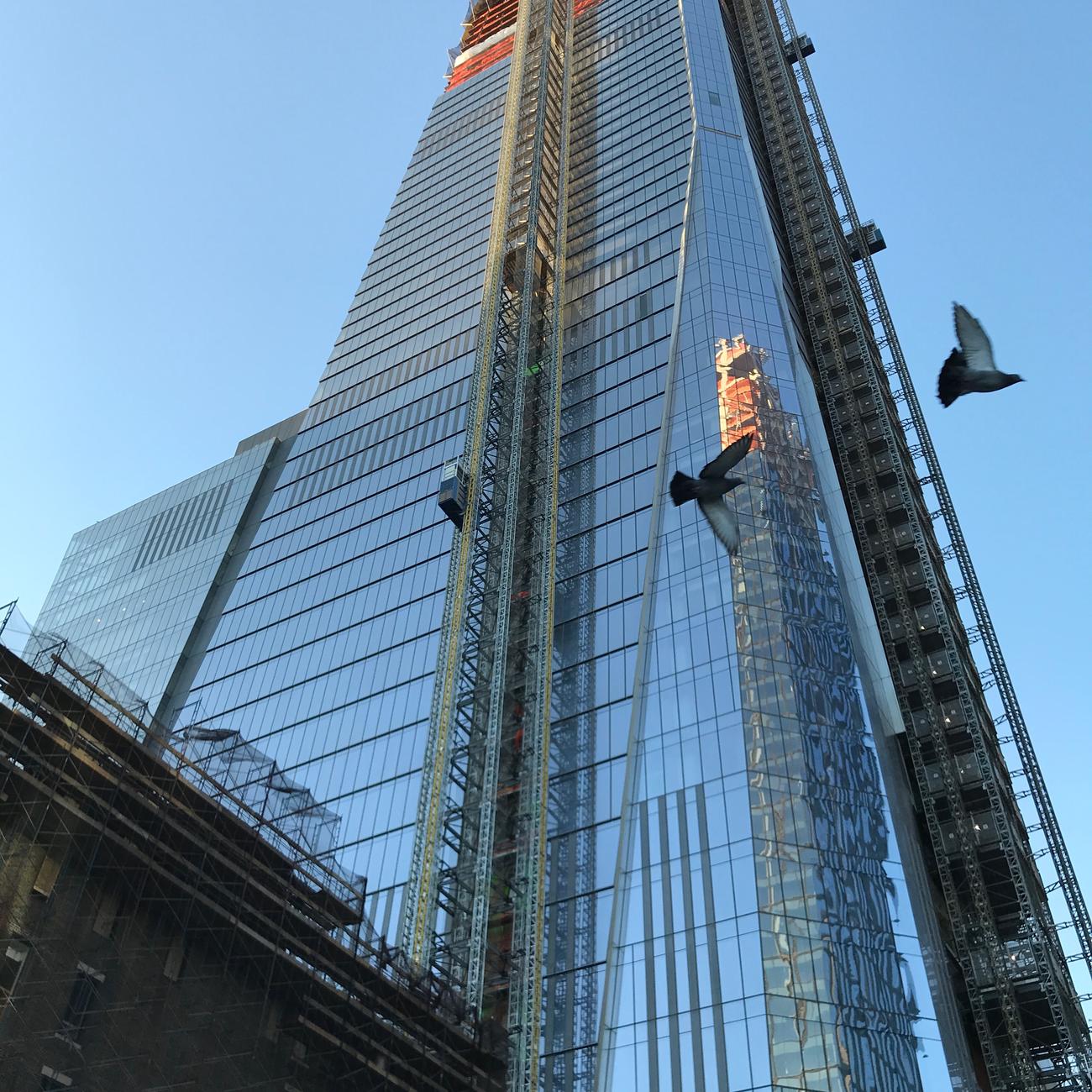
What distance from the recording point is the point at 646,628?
50125 mm

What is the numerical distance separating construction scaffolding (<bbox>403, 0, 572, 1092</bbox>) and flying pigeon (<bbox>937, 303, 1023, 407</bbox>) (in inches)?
1171

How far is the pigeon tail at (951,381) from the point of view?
20.8 meters

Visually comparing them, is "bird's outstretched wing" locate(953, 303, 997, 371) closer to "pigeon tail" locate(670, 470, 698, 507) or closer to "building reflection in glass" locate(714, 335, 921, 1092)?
"pigeon tail" locate(670, 470, 698, 507)

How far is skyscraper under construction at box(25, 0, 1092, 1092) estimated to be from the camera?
130ft

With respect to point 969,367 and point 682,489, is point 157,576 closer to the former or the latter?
point 682,489

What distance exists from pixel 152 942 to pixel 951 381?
2540 cm

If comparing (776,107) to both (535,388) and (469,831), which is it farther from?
(469,831)

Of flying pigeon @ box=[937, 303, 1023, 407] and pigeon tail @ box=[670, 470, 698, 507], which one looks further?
pigeon tail @ box=[670, 470, 698, 507]

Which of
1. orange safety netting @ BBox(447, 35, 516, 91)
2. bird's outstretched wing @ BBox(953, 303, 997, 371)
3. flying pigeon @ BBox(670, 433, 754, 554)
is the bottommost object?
bird's outstretched wing @ BBox(953, 303, 997, 371)

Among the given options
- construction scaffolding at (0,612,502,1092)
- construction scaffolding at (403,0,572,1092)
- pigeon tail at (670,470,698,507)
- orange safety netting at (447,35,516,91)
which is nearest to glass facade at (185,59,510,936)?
construction scaffolding at (403,0,572,1092)

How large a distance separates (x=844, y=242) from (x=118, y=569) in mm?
59552

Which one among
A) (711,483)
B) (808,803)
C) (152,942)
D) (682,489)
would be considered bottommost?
(152,942)

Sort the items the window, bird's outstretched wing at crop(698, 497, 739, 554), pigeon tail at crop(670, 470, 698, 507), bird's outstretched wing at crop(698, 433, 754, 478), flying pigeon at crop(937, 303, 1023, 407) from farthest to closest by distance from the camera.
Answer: bird's outstretched wing at crop(698, 497, 739, 554)
the window
bird's outstretched wing at crop(698, 433, 754, 478)
pigeon tail at crop(670, 470, 698, 507)
flying pigeon at crop(937, 303, 1023, 407)

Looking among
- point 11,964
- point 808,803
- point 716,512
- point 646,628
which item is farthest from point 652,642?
point 11,964
